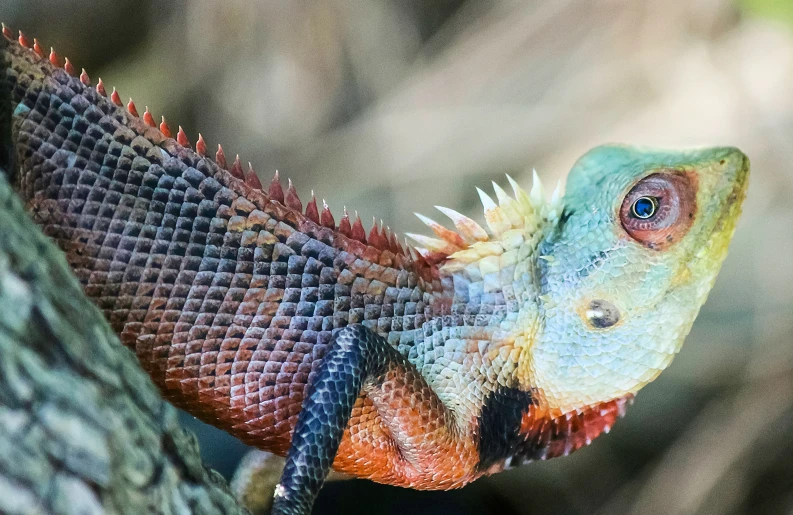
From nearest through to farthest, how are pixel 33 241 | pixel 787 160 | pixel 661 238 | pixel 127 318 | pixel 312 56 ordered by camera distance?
pixel 33 241 → pixel 127 318 → pixel 661 238 → pixel 787 160 → pixel 312 56

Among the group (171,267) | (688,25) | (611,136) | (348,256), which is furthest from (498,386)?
(688,25)

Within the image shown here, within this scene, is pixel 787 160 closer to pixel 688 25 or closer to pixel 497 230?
pixel 688 25

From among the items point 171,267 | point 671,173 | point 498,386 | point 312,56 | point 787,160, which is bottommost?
point 498,386

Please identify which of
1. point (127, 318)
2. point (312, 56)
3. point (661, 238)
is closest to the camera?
point (127, 318)

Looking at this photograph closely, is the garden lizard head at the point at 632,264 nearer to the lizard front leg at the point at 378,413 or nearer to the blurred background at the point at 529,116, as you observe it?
the lizard front leg at the point at 378,413

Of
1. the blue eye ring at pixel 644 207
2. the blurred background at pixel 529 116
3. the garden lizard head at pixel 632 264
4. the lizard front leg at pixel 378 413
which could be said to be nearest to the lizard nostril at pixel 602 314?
the garden lizard head at pixel 632 264

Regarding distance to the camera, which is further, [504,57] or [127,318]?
[504,57]

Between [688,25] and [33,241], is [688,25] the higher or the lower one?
the higher one
